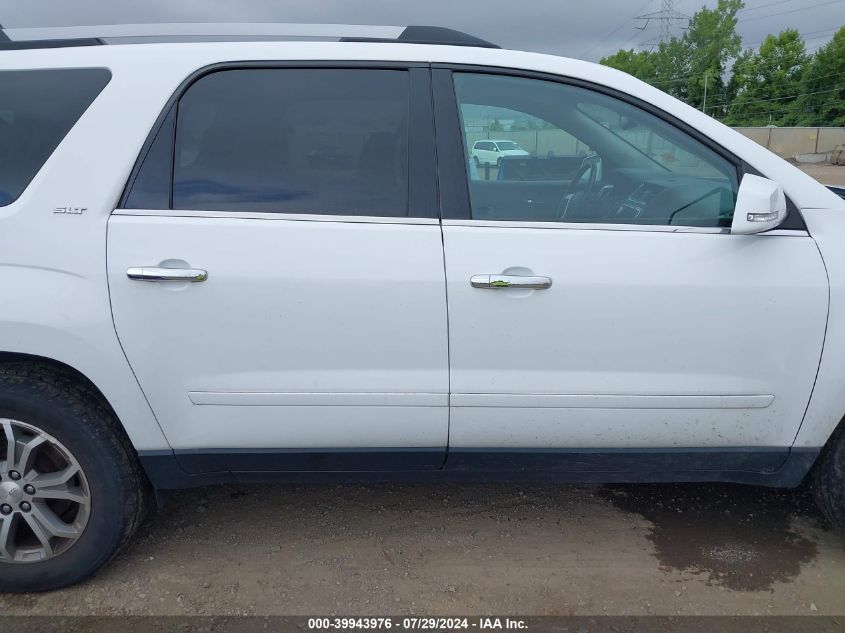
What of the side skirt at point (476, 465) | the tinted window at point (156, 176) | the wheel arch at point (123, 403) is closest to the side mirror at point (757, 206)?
the side skirt at point (476, 465)

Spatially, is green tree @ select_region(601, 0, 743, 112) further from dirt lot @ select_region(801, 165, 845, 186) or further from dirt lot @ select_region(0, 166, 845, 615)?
dirt lot @ select_region(0, 166, 845, 615)

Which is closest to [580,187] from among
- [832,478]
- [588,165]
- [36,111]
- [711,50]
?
[588,165]

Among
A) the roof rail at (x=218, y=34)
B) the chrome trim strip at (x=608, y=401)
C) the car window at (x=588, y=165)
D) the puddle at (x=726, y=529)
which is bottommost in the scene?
the puddle at (x=726, y=529)

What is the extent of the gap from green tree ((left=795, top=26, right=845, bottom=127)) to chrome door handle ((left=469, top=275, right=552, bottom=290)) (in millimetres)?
57475

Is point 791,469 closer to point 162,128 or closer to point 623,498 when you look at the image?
point 623,498

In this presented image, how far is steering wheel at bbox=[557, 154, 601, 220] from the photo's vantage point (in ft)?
7.61

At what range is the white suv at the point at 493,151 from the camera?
7.72 feet

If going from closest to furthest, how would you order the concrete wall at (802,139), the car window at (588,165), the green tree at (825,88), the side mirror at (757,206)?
1. the side mirror at (757,206)
2. the car window at (588,165)
3. the concrete wall at (802,139)
4. the green tree at (825,88)

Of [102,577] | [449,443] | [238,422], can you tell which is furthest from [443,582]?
[102,577]

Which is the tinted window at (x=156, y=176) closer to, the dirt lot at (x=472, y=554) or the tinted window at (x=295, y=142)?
the tinted window at (x=295, y=142)

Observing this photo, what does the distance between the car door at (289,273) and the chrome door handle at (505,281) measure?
4.6 inches

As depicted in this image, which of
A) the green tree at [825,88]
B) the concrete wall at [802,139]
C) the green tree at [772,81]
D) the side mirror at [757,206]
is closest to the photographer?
the side mirror at [757,206]

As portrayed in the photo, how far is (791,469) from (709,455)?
1.01 feet

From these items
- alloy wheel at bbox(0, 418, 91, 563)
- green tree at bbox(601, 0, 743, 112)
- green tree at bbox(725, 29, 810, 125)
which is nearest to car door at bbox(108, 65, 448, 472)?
alloy wheel at bbox(0, 418, 91, 563)
